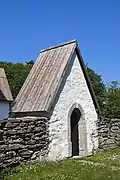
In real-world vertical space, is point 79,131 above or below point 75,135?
above

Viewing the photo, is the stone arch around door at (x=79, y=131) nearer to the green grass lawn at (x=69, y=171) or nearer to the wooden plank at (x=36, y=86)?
the wooden plank at (x=36, y=86)

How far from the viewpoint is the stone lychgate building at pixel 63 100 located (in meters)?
12.6

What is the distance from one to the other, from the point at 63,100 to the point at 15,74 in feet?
81.0

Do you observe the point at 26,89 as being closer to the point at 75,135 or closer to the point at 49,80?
the point at 49,80

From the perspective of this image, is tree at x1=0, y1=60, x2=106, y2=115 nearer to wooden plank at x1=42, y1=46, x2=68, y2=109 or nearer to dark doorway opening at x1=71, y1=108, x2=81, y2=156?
dark doorway opening at x1=71, y1=108, x2=81, y2=156

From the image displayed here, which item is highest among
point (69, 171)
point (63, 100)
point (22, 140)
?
point (63, 100)

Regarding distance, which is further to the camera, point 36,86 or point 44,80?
point 36,86

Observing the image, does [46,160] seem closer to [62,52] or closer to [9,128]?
[9,128]

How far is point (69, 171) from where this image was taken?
1002cm

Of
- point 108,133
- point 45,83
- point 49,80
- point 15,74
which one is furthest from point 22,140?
point 15,74

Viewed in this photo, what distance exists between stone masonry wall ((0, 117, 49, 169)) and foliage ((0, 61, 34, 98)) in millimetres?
22347

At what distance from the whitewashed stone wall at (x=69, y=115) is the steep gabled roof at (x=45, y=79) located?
453 millimetres

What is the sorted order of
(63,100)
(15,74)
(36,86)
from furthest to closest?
(15,74)
(36,86)
(63,100)

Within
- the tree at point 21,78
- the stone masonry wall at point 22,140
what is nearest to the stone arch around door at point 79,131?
the stone masonry wall at point 22,140
